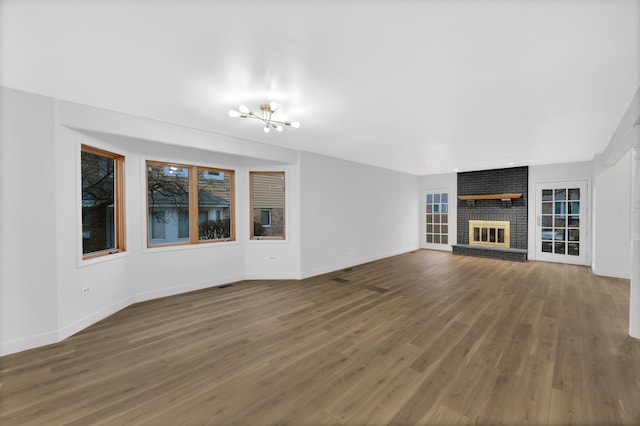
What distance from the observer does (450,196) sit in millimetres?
8648

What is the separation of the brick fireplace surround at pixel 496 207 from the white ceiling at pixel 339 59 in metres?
4.08

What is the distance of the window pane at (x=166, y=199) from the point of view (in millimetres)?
4277

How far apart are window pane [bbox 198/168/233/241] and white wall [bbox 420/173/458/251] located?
22.6ft

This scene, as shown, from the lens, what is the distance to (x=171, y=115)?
3379 mm

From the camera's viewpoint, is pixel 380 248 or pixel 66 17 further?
pixel 380 248

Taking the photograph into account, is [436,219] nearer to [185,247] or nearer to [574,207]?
[574,207]

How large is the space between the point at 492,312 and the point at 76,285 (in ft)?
17.5

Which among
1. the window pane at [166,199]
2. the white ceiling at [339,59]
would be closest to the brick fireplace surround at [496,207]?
the white ceiling at [339,59]

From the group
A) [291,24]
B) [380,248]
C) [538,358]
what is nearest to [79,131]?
[291,24]

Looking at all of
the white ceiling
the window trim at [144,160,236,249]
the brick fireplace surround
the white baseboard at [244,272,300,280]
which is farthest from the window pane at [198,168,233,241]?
the brick fireplace surround

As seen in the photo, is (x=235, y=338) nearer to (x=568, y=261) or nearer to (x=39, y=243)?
(x=39, y=243)

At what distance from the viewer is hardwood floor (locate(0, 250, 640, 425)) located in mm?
1826

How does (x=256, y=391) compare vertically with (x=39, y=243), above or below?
below

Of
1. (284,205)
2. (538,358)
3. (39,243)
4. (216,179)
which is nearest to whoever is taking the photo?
(538,358)
